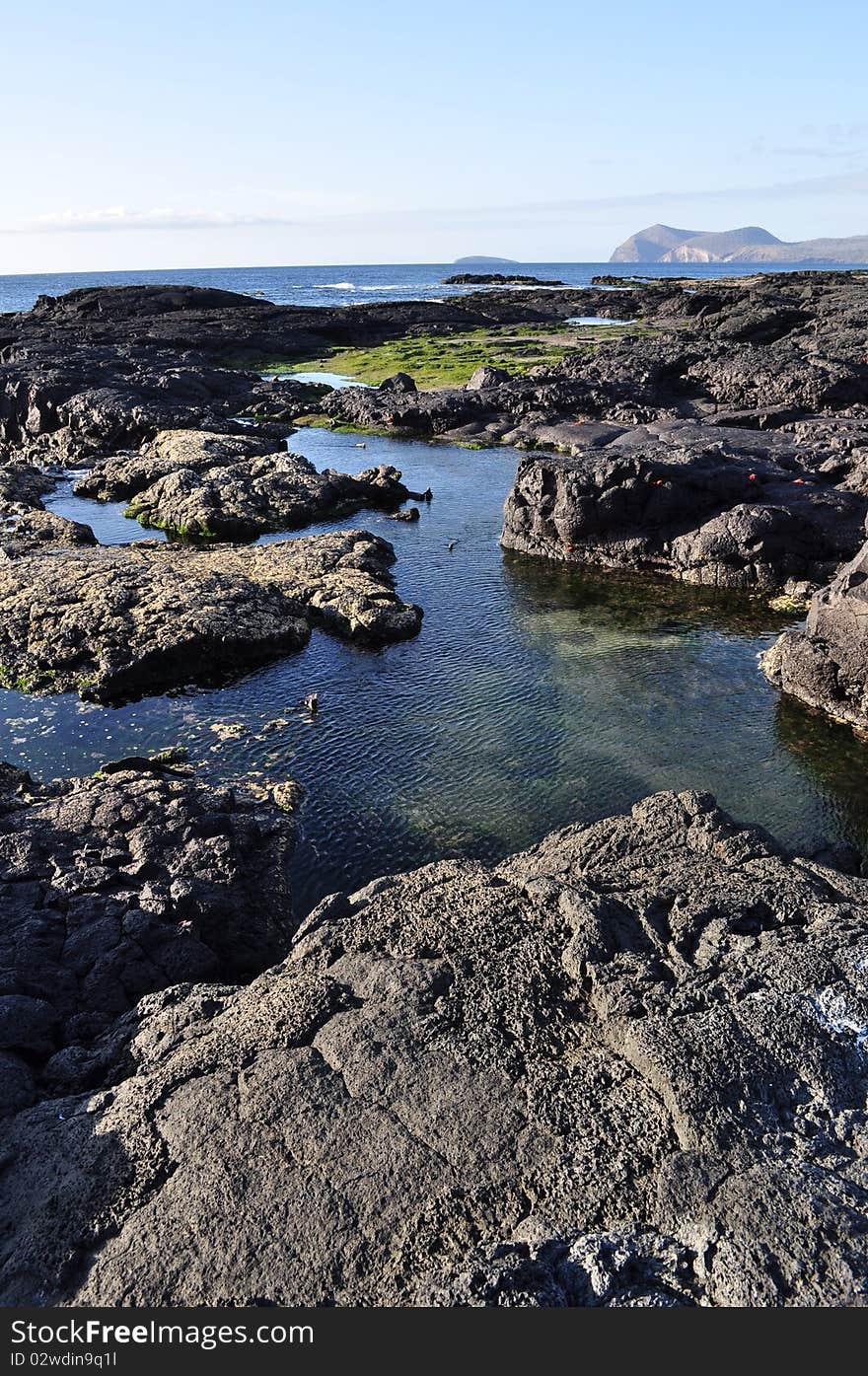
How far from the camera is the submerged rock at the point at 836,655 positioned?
31312 mm

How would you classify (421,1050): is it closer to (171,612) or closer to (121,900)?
(121,900)

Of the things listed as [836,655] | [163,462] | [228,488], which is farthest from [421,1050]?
[163,462]

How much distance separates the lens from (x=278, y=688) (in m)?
33.9

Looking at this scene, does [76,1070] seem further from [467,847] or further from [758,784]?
[758,784]

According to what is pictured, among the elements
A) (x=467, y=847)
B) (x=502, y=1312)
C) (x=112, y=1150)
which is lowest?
(x=467, y=847)

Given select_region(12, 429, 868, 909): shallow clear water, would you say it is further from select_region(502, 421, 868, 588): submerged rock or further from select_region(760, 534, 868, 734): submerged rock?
select_region(502, 421, 868, 588): submerged rock

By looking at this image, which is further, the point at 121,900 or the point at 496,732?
the point at 496,732

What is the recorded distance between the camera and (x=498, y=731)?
30344mm

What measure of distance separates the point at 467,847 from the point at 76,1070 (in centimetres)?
1161

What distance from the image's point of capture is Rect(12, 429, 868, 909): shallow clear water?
25.6 metres

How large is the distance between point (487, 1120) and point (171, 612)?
2823 cm

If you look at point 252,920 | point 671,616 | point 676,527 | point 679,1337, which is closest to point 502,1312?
point 679,1337

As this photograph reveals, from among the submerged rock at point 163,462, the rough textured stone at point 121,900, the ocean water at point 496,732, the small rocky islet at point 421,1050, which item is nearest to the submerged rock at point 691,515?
the ocean water at point 496,732

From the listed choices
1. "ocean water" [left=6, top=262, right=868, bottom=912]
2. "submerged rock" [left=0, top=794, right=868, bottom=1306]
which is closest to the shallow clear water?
"ocean water" [left=6, top=262, right=868, bottom=912]
